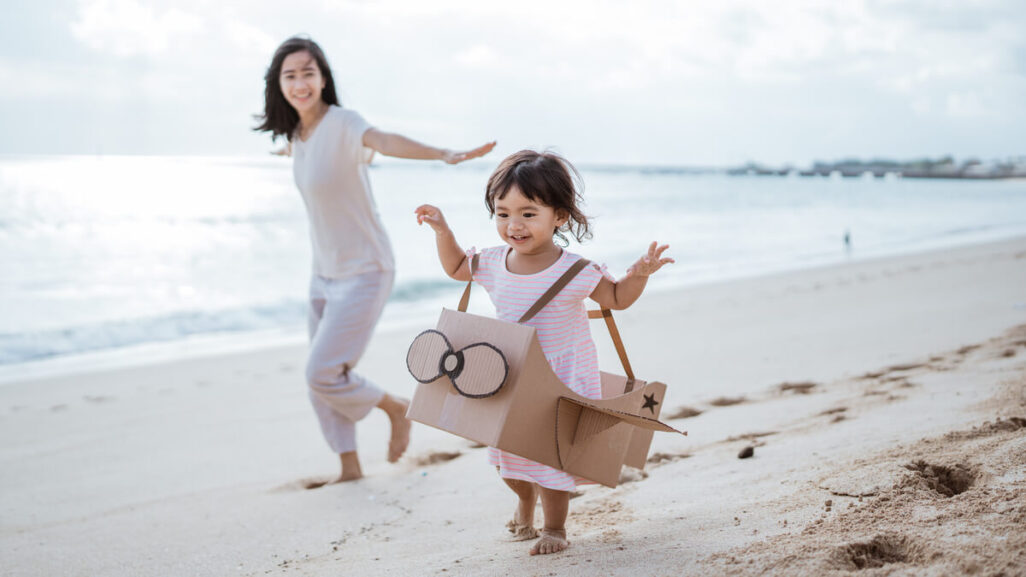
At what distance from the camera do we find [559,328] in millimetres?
2500

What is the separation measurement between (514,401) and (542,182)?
0.70m

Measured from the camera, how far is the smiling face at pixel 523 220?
2.47m

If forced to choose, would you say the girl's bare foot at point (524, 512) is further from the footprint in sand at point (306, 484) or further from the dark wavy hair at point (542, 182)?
the footprint in sand at point (306, 484)

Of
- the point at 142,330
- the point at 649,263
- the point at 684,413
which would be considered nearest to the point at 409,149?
the point at 649,263

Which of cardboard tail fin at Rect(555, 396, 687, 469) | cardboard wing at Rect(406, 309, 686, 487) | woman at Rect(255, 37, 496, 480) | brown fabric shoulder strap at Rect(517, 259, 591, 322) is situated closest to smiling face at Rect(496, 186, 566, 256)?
brown fabric shoulder strap at Rect(517, 259, 591, 322)

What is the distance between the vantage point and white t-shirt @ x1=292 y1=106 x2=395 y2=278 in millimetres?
3693

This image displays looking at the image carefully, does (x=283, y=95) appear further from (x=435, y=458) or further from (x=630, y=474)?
(x=630, y=474)

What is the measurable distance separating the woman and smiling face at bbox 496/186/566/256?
1.23 m

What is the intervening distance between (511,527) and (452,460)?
4.07 ft

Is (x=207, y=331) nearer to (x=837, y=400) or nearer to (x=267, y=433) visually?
(x=267, y=433)

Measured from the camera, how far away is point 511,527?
280cm

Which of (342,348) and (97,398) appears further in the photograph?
(97,398)

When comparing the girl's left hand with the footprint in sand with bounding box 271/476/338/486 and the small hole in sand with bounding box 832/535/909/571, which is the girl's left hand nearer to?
the small hole in sand with bounding box 832/535/909/571

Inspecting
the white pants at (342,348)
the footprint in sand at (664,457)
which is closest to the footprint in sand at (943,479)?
the footprint in sand at (664,457)
